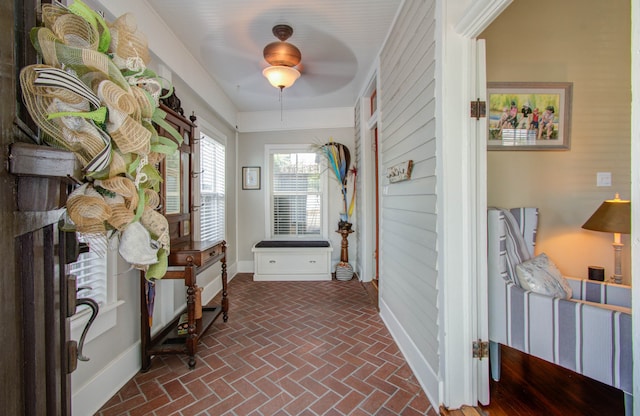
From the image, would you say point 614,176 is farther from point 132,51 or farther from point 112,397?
point 112,397

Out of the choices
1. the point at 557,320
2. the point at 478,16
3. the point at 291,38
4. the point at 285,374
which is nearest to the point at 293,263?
the point at 285,374

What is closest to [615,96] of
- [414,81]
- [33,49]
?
[414,81]

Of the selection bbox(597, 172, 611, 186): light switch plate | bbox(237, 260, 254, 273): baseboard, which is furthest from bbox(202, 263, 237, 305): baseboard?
bbox(597, 172, 611, 186): light switch plate

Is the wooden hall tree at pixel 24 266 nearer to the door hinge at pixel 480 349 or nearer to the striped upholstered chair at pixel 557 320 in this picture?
the door hinge at pixel 480 349

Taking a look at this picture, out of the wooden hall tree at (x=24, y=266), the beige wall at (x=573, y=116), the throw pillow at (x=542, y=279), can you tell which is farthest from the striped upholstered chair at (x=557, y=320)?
the wooden hall tree at (x=24, y=266)

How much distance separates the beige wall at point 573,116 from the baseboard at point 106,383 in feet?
10.00

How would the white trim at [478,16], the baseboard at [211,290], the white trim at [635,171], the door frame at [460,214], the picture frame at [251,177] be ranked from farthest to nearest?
the picture frame at [251,177] → the baseboard at [211,290] → the door frame at [460,214] → the white trim at [478,16] → the white trim at [635,171]

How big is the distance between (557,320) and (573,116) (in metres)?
1.84

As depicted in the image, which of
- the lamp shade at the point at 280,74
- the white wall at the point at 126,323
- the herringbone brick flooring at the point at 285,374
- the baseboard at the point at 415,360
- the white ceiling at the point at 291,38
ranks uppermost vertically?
the white ceiling at the point at 291,38

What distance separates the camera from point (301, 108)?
4.70 m

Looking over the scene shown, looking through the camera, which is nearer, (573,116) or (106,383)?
(106,383)

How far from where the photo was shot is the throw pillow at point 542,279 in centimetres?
175

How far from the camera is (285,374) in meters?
2.04

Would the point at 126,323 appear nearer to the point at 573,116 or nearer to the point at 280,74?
the point at 280,74
